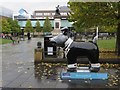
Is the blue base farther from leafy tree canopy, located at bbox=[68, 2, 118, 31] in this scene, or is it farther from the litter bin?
leafy tree canopy, located at bbox=[68, 2, 118, 31]

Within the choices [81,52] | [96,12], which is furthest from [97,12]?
[81,52]

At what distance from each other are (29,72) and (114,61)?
495 cm

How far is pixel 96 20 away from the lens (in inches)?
691

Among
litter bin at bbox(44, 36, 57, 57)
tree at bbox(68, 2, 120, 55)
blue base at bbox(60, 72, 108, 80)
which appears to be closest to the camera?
blue base at bbox(60, 72, 108, 80)

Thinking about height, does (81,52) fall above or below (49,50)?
above

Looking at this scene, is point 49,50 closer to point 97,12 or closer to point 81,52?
point 97,12

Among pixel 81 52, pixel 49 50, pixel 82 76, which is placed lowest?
pixel 82 76

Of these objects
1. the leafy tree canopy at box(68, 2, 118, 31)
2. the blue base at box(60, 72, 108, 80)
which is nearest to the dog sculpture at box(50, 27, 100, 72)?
the blue base at box(60, 72, 108, 80)

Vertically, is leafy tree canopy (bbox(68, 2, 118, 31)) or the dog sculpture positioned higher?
leafy tree canopy (bbox(68, 2, 118, 31))

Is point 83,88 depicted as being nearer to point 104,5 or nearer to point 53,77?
point 53,77

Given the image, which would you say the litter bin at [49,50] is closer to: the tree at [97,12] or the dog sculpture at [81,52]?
the tree at [97,12]

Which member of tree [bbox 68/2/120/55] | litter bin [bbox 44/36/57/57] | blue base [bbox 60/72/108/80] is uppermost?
tree [bbox 68/2/120/55]

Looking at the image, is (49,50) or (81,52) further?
(49,50)

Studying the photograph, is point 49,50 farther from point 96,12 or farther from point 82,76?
point 82,76
